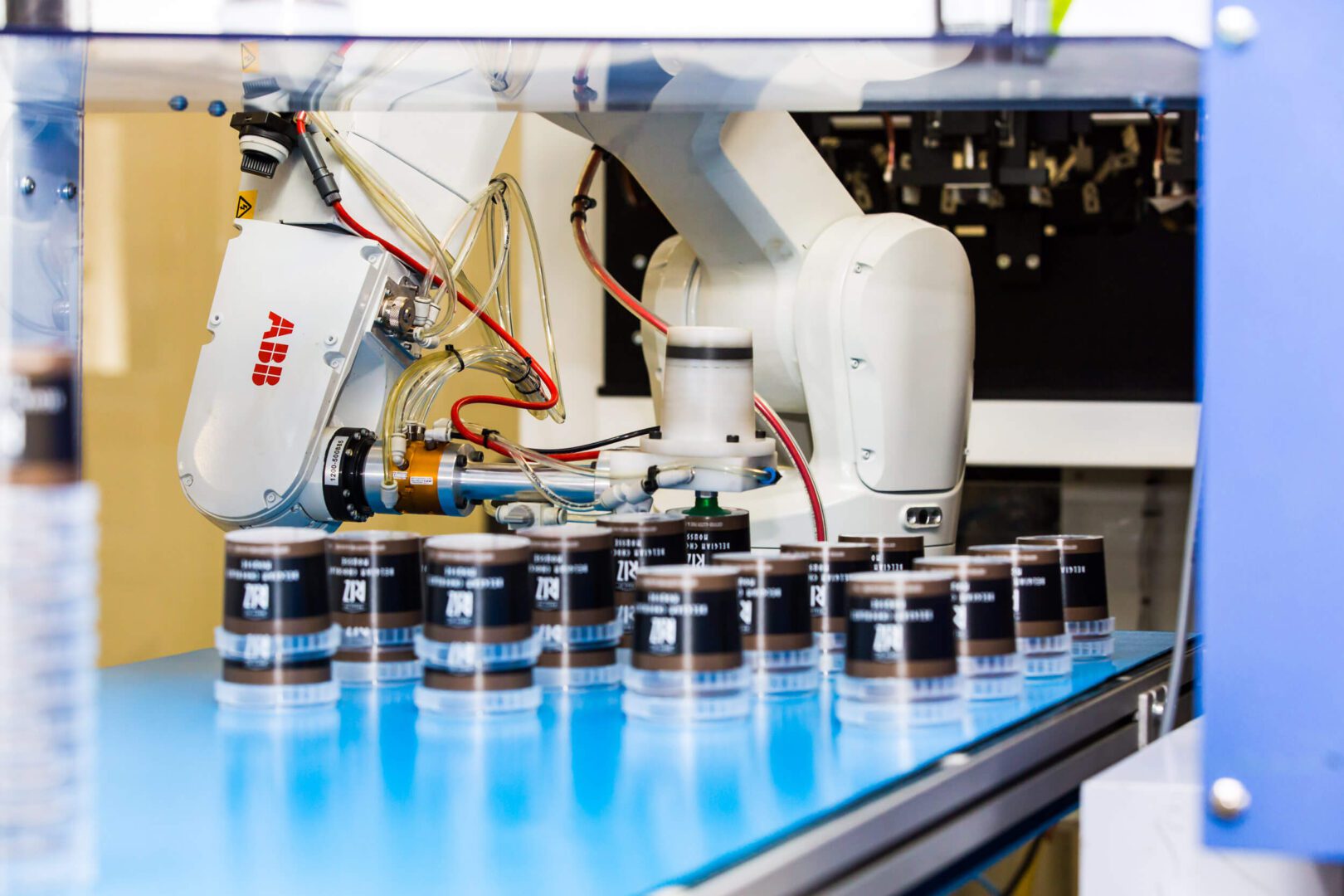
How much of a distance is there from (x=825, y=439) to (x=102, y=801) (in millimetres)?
1177

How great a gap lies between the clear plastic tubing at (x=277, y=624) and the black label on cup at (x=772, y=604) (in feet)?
1.03

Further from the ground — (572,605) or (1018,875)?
(572,605)

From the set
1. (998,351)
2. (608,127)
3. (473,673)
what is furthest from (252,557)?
(998,351)

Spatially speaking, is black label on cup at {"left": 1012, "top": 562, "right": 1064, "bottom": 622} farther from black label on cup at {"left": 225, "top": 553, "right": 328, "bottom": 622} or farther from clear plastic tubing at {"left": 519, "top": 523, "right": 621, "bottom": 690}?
black label on cup at {"left": 225, "top": 553, "right": 328, "bottom": 622}

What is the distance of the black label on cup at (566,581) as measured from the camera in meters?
1.11

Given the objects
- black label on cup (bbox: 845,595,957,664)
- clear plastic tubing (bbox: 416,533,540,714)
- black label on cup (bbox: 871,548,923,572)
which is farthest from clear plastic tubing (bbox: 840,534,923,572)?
clear plastic tubing (bbox: 416,533,540,714)

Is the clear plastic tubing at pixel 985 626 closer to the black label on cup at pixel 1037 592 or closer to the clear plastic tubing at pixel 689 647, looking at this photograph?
the black label on cup at pixel 1037 592

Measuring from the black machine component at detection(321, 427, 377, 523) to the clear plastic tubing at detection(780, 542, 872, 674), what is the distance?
0.42 m

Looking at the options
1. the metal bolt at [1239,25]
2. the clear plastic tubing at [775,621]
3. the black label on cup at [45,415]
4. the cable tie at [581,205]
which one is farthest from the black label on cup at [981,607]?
the cable tie at [581,205]

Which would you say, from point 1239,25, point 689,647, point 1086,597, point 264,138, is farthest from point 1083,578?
point 264,138

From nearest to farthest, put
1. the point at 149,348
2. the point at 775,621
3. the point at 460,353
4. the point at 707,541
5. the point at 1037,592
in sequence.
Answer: the point at 775,621
the point at 1037,592
the point at 707,541
the point at 460,353
the point at 149,348

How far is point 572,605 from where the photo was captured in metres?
1.12

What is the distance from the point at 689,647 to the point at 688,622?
0.02m

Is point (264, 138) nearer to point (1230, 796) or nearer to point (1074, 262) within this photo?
point (1230, 796)
